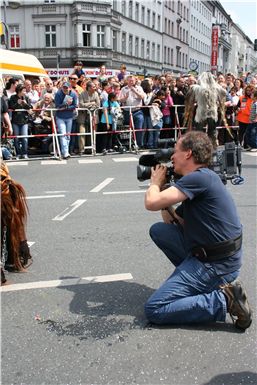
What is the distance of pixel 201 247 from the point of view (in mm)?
3330

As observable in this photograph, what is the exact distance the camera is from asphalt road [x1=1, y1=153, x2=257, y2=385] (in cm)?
282

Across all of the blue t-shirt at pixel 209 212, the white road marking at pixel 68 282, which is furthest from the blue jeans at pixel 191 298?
the white road marking at pixel 68 282

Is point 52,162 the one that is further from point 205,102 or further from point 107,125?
point 205,102

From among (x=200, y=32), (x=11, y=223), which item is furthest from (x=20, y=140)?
(x=200, y=32)

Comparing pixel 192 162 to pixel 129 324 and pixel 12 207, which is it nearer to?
pixel 129 324

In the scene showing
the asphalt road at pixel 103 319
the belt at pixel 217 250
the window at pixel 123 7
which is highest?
the window at pixel 123 7

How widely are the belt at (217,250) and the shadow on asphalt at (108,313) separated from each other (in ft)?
1.66

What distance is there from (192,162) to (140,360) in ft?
4.58

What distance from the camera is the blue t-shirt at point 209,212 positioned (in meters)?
3.24

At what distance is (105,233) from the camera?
5590 mm

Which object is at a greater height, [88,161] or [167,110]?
[167,110]

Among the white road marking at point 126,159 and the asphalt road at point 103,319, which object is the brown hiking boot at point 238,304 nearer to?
the asphalt road at point 103,319

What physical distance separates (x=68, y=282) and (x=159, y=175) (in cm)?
141

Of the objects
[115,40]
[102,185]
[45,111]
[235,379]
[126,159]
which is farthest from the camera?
[115,40]
